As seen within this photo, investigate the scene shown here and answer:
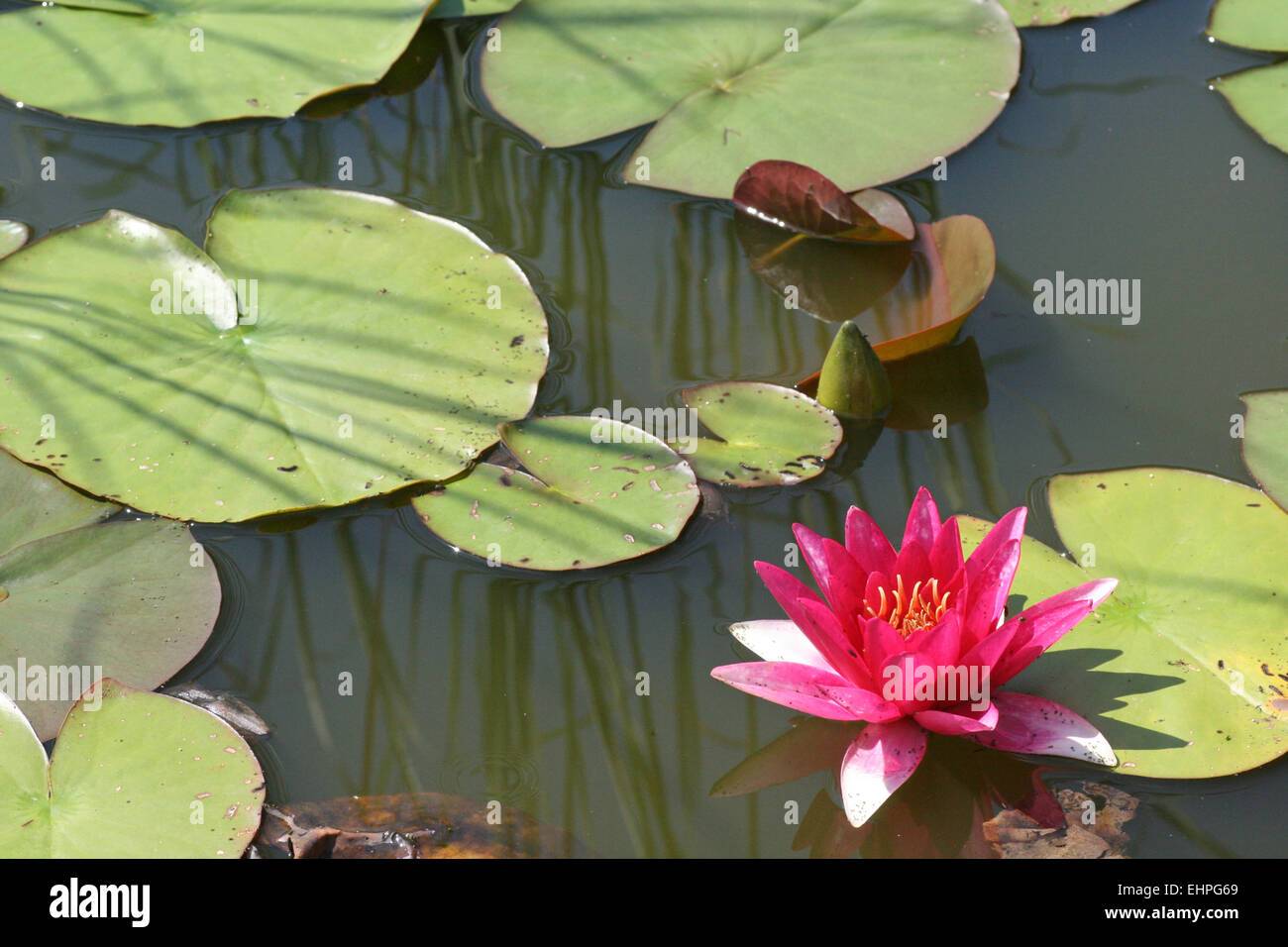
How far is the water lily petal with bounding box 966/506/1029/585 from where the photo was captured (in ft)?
6.68

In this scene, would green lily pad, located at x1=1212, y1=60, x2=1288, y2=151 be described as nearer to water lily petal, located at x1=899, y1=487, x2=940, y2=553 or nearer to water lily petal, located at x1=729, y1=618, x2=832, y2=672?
water lily petal, located at x1=899, y1=487, x2=940, y2=553

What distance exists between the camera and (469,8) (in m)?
3.63

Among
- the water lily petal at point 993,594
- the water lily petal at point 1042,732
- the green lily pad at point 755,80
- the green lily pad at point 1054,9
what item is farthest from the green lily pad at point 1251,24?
the water lily petal at point 1042,732

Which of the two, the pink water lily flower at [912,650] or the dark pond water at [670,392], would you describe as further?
the dark pond water at [670,392]

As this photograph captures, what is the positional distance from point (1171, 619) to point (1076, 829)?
18.8 inches

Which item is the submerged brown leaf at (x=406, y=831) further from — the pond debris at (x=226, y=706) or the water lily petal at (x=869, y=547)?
the water lily petal at (x=869, y=547)

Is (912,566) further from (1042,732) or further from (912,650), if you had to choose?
(1042,732)

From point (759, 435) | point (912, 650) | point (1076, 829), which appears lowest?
point (1076, 829)

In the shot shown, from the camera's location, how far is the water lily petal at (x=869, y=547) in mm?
2088

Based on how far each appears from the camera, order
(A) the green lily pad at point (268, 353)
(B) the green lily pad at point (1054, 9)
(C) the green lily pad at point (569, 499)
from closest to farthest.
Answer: (C) the green lily pad at point (569, 499) → (A) the green lily pad at point (268, 353) → (B) the green lily pad at point (1054, 9)

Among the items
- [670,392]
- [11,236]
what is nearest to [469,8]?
[11,236]

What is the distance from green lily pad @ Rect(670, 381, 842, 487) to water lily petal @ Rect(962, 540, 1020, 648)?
0.57 metres

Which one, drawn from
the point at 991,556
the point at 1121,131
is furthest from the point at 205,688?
the point at 1121,131

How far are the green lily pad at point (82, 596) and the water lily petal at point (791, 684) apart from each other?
3.50 feet
